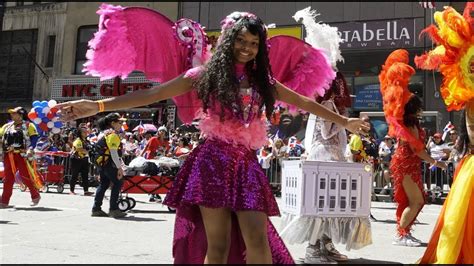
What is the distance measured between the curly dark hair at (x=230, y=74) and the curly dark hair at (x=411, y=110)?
9.70 ft

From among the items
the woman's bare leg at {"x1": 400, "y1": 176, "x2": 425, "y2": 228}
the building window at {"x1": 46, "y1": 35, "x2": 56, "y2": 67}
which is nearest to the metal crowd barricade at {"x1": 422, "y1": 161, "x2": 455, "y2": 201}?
the woman's bare leg at {"x1": 400, "y1": 176, "x2": 425, "y2": 228}

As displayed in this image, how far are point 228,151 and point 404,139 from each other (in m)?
3.22

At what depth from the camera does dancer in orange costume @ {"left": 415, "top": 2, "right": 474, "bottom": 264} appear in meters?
3.90

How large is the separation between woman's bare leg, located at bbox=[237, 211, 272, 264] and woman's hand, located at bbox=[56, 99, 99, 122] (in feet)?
3.43

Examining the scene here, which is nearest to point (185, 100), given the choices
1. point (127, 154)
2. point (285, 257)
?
point (285, 257)

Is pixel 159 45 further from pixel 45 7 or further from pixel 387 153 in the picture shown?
pixel 45 7

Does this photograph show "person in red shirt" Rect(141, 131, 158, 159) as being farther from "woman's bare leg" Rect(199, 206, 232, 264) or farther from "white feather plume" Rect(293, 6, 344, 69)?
"woman's bare leg" Rect(199, 206, 232, 264)

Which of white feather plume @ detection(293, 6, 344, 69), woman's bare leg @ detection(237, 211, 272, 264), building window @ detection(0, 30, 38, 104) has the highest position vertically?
building window @ detection(0, 30, 38, 104)

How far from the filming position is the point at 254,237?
2832 mm

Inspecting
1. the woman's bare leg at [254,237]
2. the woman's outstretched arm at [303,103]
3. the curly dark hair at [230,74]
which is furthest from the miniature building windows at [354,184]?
the woman's bare leg at [254,237]

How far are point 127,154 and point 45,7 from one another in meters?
15.8

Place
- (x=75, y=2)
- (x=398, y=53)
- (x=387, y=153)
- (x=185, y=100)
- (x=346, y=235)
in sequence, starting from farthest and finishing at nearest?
(x=75, y=2)
(x=387, y=153)
(x=398, y=53)
(x=346, y=235)
(x=185, y=100)

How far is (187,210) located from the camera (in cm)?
313

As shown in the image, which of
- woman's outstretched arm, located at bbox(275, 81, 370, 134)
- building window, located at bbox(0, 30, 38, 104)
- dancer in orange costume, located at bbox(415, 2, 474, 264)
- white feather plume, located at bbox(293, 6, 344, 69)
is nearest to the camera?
woman's outstretched arm, located at bbox(275, 81, 370, 134)
